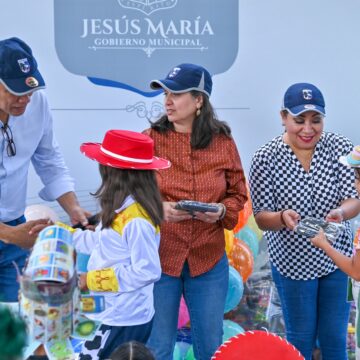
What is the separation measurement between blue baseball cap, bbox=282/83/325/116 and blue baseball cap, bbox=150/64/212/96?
15.2 inches

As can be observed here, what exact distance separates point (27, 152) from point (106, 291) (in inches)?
26.9

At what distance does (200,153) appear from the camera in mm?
3254

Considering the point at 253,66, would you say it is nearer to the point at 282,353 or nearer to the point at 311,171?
the point at 311,171

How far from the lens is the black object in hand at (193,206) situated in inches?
120

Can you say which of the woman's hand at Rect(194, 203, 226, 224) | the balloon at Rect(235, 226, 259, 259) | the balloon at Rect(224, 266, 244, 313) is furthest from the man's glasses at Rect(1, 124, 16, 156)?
the balloon at Rect(235, 226, 259, 259)

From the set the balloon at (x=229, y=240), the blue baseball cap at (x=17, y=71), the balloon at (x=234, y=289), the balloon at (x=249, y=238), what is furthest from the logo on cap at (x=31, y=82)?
the balloon at (x=249, y=238)

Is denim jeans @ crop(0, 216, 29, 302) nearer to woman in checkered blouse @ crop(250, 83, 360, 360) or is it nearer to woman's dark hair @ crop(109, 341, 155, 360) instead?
woman's dark hair @ crop(109, 341, 155, 360)

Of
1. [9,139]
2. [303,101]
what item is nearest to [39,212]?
[9,139]

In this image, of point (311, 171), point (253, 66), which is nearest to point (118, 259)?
point (311, 171)

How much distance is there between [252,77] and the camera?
13.3ft

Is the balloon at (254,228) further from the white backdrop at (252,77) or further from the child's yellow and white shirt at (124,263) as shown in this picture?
the child's yellow and white shirt at (124,263)

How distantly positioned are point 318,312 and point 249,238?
2.60 feet

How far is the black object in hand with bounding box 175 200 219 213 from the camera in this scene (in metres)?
3.04

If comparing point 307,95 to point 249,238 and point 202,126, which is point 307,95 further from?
point 249,238
